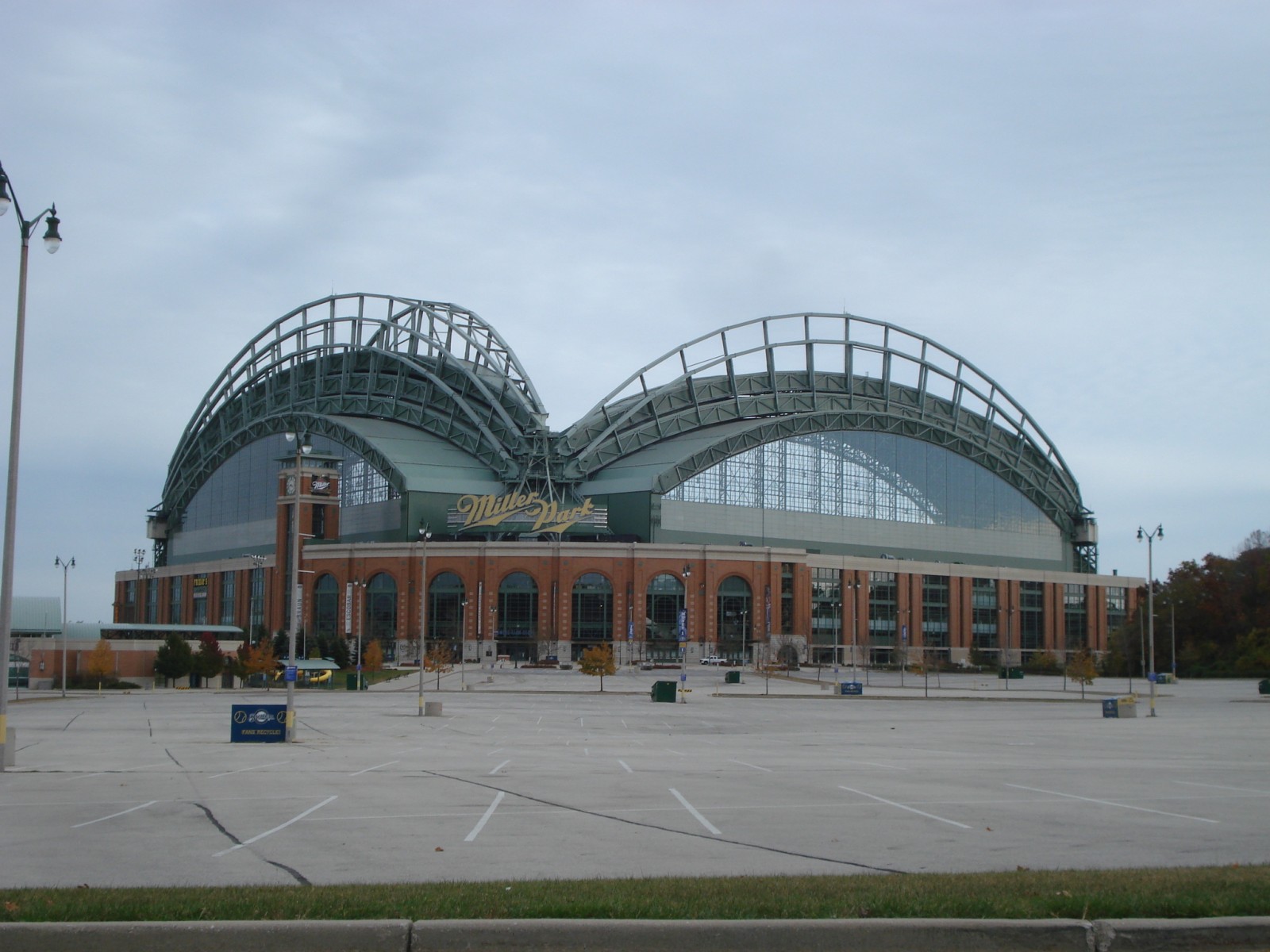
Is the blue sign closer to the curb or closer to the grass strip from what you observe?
the grass strip

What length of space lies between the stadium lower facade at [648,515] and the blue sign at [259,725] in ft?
266

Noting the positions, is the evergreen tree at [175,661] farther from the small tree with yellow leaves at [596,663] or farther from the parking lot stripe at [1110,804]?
the parking lot stripe at [1110,804]

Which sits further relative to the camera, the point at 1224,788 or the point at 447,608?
the point at 447,608

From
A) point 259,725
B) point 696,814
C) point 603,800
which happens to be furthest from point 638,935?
point 259,725

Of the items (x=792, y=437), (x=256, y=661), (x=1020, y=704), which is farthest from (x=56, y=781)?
(x=792, y=437)

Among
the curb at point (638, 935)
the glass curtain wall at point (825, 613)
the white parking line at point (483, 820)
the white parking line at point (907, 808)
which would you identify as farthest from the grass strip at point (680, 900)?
the glass curtain wall at point (825, 613)

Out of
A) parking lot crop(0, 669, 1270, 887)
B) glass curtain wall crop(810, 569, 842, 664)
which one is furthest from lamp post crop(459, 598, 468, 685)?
parking lot crop(0, 669, 1270, 887)

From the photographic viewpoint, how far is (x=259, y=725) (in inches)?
1379

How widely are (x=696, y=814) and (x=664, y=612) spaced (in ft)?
354

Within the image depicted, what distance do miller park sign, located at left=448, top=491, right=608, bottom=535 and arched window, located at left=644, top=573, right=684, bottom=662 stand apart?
8.67 m

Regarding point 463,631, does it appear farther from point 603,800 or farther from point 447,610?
point 603,800

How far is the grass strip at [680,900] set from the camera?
34.8 ft

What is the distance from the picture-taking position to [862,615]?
137250 millimetres

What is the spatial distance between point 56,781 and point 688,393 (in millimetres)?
118680
